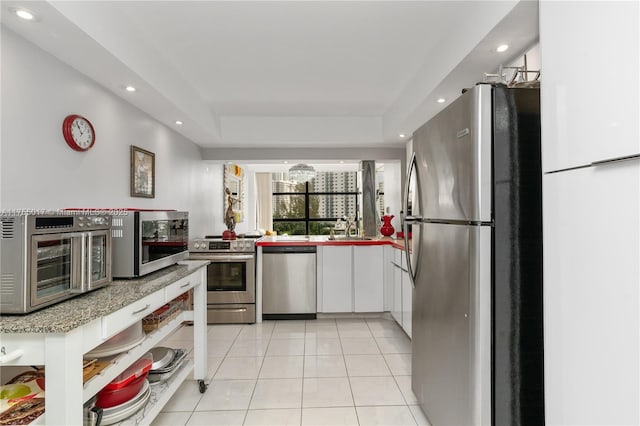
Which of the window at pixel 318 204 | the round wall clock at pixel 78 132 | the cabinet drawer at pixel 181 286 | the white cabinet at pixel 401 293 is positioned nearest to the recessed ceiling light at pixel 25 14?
the round wall clock at pixel 78 132

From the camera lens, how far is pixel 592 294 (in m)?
0.97

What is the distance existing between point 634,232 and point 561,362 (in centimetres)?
50

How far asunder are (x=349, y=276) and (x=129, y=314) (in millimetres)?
2848

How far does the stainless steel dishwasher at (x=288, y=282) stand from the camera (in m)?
4.02

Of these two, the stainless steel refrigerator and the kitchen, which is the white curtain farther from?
the stainless steel refrigerator

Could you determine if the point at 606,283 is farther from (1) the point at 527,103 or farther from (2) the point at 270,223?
(2) the point at 270,223

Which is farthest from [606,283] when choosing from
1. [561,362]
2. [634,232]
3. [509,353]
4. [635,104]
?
[509,353]

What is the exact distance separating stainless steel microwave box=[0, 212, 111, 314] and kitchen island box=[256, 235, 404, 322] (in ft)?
8.18

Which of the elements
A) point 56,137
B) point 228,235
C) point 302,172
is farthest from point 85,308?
point 302,172

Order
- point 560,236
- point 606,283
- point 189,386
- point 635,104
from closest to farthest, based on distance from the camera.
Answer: point 635,104, point 606,283, point 560,236, point 189,386

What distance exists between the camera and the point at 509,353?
1.39m

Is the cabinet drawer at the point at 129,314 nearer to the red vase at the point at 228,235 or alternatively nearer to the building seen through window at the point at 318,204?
the red vase at the point at 228,235

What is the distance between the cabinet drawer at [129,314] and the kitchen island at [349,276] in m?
2.31

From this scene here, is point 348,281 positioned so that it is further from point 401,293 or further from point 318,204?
point 318,204
